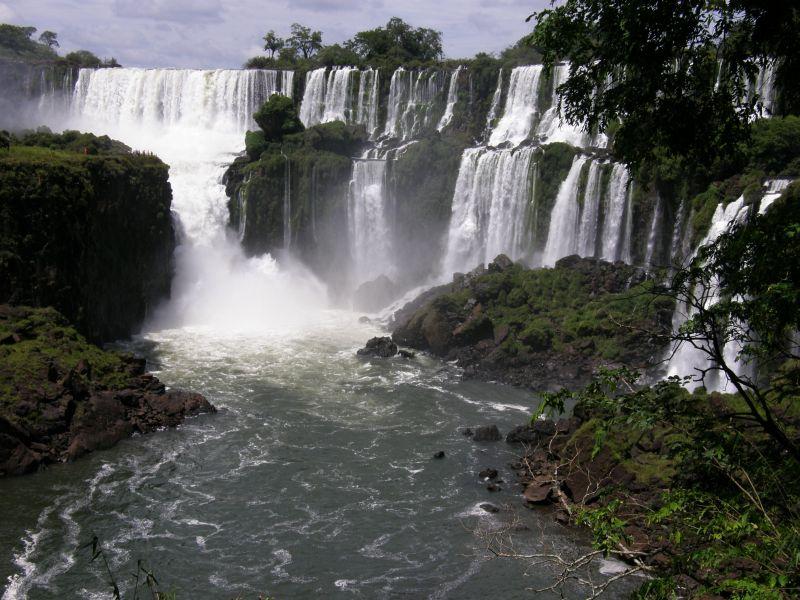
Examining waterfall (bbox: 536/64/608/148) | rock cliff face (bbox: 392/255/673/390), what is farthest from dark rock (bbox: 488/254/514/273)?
waterfall (bbox: 536/64/608/148)

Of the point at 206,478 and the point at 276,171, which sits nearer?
the point at 206,478

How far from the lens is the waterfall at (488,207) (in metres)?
36.3

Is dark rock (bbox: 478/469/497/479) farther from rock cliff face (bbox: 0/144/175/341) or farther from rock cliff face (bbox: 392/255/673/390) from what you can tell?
rock cliff face (bbox: 0/144/175/341)

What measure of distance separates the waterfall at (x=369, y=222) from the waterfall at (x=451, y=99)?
24.4ft

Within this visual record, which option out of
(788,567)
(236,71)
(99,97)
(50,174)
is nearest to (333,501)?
(788,567)

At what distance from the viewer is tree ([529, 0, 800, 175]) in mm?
7117

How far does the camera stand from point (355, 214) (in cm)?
4119

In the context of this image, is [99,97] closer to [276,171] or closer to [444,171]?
[276,171]

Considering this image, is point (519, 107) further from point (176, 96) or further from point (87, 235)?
point (87, 235)

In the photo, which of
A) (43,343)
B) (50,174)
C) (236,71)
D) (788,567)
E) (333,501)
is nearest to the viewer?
(788,567)

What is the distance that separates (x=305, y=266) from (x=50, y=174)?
1689cm

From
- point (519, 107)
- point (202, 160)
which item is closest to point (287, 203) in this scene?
point (202, 160)

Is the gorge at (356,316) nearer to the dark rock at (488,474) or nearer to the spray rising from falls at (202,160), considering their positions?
the spray rising from falls at (202,160)

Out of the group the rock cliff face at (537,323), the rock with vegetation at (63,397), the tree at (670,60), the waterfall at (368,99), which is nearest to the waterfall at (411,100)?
the waterfall at (368,99)
